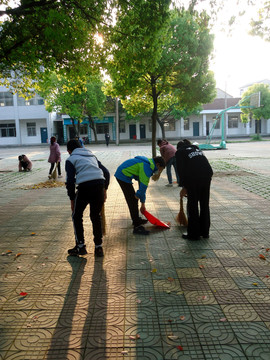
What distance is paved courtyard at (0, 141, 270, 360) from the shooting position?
273 cm

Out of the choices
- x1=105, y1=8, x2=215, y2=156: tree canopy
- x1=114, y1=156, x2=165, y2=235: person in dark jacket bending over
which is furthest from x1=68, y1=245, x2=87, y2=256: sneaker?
x1=105, y1=8, x2=215, y2=156: tree canopy

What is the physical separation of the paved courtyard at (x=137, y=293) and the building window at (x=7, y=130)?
145 feet

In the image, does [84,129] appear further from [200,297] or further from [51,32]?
[200,297]

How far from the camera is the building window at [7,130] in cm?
4766

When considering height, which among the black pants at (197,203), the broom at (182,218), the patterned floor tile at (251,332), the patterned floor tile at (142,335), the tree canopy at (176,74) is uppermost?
the tree canopy at (176,74)

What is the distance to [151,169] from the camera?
17.8 ft

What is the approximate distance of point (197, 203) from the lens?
17.3ft

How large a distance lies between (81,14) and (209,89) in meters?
9.58

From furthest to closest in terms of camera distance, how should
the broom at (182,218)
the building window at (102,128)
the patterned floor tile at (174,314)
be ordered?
1. the building window at (102,128)
2. the broom at (182,218)
3. the patterned floor tile at (174,314)

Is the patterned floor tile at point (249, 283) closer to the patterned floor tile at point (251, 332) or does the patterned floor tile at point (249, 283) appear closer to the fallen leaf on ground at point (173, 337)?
the patterned floor tile at point (251, 332)

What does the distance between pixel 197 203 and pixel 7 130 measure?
4731 centimetres

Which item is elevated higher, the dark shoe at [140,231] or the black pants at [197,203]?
the black pants at [197,203]

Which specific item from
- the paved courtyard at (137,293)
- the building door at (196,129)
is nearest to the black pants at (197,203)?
the paved courtyard at (137,293)

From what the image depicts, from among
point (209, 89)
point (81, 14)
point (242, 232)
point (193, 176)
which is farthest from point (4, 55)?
point (209, 89)
